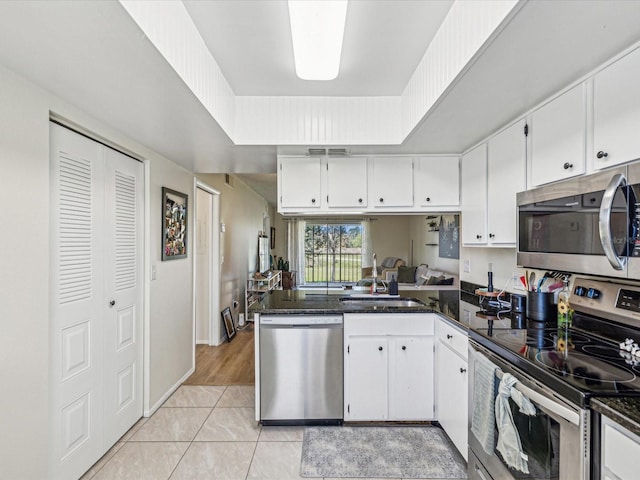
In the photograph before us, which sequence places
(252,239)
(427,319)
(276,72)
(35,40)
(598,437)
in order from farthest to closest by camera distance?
(252,239)
(427,319)
(276,72)
(35,40)
(598,437)

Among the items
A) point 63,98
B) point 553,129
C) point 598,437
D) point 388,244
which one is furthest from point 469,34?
point 388,244

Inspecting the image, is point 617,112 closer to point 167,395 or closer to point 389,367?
point 389,367

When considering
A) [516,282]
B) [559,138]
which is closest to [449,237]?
[516,282]

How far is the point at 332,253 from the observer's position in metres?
7.39

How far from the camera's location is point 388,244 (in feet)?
21.3

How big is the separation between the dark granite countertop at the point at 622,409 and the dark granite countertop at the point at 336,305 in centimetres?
103

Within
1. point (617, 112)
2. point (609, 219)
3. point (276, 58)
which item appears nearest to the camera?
point (609, 219)

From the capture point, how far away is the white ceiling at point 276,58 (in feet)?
3.75

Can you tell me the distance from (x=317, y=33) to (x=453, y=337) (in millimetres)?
1867

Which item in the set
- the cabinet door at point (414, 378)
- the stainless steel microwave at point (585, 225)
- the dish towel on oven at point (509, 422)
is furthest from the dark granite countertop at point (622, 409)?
the cabinet door at point (414, 378)

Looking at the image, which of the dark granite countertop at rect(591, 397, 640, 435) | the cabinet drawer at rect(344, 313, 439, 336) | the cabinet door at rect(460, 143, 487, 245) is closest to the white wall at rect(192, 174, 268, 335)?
the cabinet drawer at rect(344, 313, 439, 336)

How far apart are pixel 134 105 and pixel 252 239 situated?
4521mm

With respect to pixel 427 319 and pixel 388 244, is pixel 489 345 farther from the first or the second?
pixel 388 244

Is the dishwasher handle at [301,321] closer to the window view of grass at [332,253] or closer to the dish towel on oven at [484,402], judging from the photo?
the dish towel on oven at [484,402]
